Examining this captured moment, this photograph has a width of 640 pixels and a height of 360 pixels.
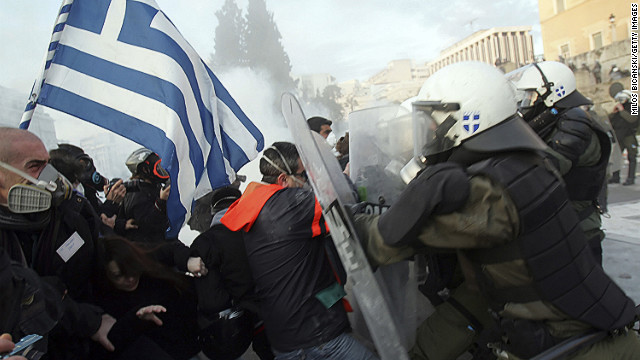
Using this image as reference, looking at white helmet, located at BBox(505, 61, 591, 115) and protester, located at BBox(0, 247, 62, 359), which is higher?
white helmet, located at BBox(505, 61, 591, 115)

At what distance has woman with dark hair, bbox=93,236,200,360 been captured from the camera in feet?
5.83

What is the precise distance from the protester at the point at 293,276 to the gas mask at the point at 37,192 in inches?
26.2

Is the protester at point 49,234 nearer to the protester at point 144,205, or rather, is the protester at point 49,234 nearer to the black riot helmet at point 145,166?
the protester at point 144,205

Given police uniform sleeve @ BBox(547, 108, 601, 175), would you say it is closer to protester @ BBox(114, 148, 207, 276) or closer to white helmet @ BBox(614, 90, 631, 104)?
protester @ BBox(114, 148, 207, 276)

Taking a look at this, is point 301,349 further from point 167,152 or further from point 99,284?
point 167,152

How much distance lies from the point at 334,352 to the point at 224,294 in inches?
22.7

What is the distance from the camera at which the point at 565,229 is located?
54.9 inches

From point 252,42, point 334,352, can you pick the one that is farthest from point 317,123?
point 252,42

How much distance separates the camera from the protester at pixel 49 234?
4.83 feet

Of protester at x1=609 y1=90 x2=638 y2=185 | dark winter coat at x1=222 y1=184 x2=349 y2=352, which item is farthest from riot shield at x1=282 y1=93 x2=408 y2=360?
protester at x1=609 y1=90 x2=638 y2=185

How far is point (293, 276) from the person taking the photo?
A: 1729 millimetres

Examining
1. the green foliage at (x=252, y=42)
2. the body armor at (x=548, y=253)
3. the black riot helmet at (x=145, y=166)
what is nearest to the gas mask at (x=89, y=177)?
the black riot helmet at (x=145, y=166)

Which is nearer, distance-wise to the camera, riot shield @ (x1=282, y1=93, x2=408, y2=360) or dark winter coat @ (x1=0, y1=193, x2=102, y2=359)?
riot shield @ (x1=282, y1=93, x2=408, y2=360)

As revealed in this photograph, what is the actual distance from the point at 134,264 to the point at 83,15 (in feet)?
5.20
